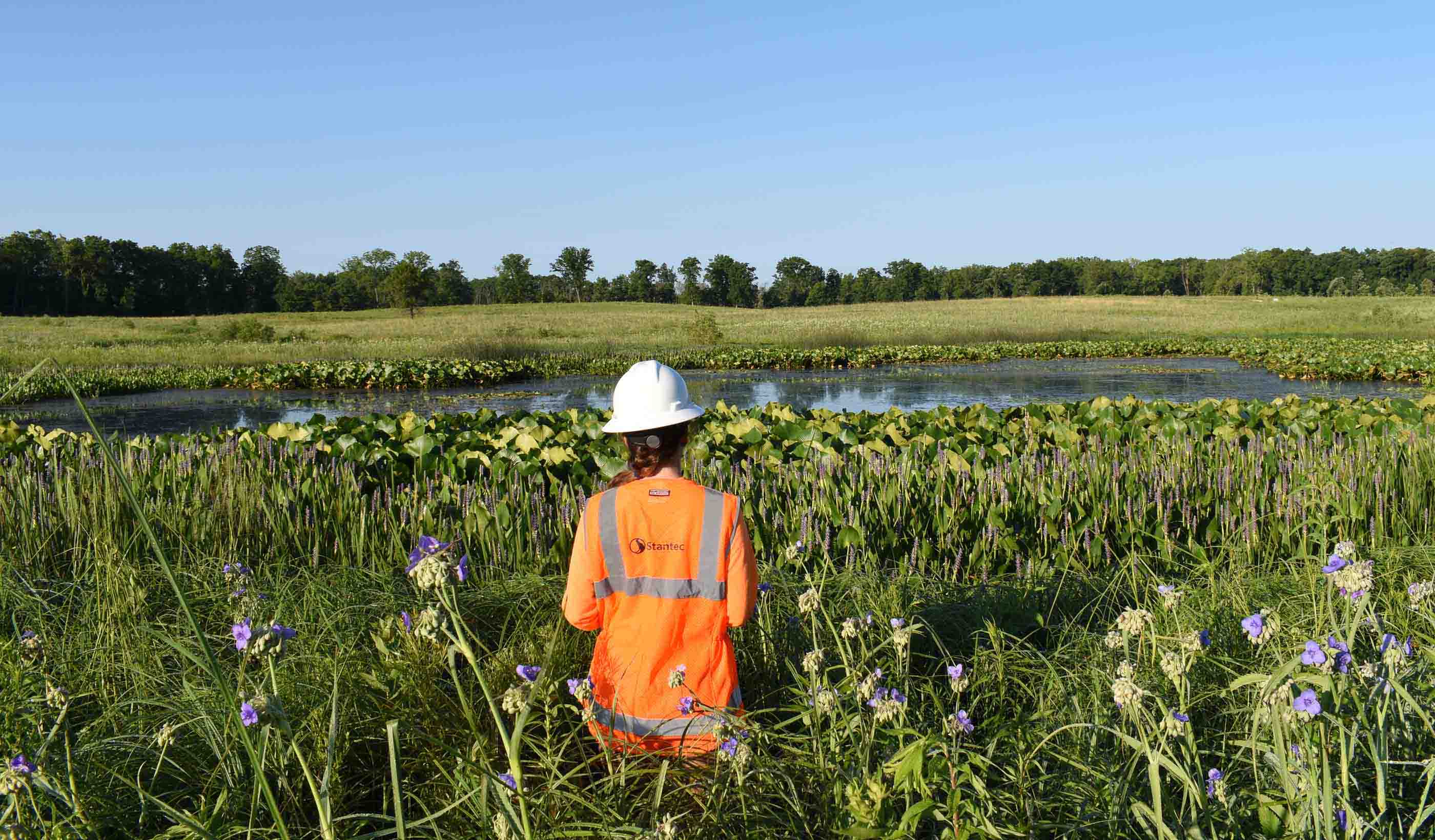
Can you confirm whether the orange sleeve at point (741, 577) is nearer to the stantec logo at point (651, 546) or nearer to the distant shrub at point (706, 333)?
the stantec logo at point (651, 546)

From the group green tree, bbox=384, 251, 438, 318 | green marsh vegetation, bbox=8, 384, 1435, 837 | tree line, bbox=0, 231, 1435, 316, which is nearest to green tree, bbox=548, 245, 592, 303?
tree line, bbox=0, 231, 1435, 316

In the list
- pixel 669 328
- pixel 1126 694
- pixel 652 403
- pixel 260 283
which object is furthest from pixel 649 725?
pixel 260 283

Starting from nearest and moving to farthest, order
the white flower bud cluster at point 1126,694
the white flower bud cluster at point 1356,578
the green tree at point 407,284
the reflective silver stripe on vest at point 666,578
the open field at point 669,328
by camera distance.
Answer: the white flower bud cluster at point 1126,694, the white flower bud cluster at point 1356,578, the reflective silver stripe on vest at point 666,578, the open field at point 669,328, the green tree at point 407,284

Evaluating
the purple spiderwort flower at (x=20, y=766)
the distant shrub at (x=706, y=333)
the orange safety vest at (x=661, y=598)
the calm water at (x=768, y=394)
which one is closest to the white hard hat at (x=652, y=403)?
the orange safety vest at (x=661, y=598)

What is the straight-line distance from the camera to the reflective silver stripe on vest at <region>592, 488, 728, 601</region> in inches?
92.7

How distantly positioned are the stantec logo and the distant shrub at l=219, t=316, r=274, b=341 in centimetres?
4329

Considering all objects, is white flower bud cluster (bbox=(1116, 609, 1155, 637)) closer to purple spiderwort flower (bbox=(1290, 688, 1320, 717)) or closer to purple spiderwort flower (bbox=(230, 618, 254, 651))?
purple spiderwort flower (bbox=(1290, 688, 1320, 717))

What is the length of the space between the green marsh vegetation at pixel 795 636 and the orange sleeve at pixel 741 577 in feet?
0.75

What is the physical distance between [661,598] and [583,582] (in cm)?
Answer: 21

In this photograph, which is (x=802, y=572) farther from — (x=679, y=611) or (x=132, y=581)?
(x=132, y=581)

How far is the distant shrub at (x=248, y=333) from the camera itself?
41.2 metres

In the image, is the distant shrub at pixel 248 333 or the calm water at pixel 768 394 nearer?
the calm water at pixel 768 394

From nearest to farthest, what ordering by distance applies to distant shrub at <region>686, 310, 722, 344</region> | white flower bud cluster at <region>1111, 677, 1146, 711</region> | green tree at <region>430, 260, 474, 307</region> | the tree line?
white flower bud cluster at <region>1111, 677, 1146, 711</region>
distant shrub at <region>686, 310, 722, 344</region>
the tree line
green tree at <region>430, 260, 474, 307</region>

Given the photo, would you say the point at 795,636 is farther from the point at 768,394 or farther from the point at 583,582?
the point at 768,394
